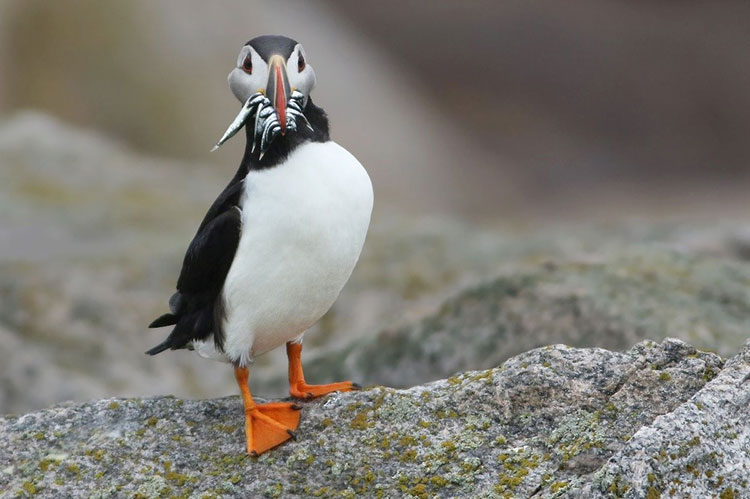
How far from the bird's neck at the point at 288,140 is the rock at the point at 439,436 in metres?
1.62

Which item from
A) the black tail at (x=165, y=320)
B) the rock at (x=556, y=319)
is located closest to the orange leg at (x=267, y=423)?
the black tail at (x=165, y=320)

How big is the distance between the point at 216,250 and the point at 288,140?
889 millimetres

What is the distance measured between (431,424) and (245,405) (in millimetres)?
1321

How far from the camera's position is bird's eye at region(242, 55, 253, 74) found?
6.86 meters

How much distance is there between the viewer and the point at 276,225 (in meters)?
6.63

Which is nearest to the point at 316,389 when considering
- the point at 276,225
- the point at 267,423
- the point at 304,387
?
the point at 304,387

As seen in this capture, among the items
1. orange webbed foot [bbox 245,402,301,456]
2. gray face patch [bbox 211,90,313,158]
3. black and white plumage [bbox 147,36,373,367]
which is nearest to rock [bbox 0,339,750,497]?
orange webbed foot [bbox 245,402,301,456]

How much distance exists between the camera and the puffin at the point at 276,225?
6637 millimetres

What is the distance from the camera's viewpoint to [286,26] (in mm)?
35906

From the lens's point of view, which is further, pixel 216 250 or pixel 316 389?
pixel 316 389

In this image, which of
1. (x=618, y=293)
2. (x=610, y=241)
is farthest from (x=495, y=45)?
(x=618, y=293)

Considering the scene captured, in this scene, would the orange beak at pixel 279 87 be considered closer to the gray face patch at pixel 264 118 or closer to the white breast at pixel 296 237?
the gray face patch at pixel 264 118

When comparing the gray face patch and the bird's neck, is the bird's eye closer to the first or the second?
the gray face patch

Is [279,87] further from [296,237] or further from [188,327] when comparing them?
[188,327]
